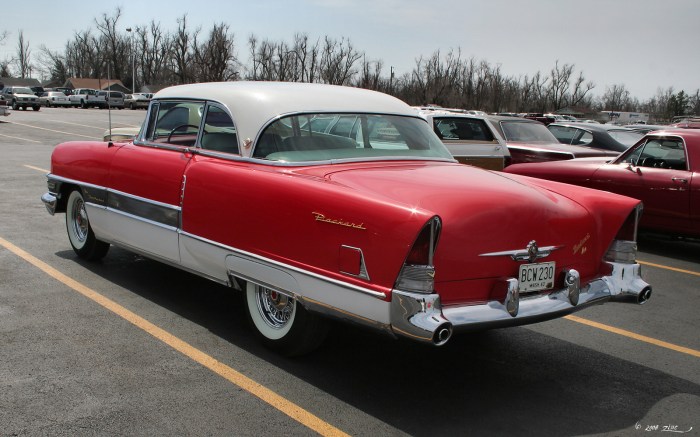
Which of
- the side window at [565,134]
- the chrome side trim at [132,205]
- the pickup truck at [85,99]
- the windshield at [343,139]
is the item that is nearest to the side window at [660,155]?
the windshield at [343,139]

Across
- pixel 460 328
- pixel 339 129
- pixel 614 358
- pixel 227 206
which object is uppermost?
pixel 339 129

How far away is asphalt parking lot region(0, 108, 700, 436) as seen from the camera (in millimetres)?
3502

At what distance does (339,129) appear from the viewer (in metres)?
4.83

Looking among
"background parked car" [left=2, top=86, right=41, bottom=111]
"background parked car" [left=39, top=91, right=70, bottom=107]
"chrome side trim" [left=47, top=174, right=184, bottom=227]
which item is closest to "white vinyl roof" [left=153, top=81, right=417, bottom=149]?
"chrome side trim" [left=47, top=174, right=184, bottom=227]

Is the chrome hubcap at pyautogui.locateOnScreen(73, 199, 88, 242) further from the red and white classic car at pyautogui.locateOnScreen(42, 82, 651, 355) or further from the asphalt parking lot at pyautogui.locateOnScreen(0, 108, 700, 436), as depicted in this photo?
the red and white classic car at pyautogui.locateOnScreen(42, 82, 651, 355)

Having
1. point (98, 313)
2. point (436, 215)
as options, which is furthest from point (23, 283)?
point (436, 215)

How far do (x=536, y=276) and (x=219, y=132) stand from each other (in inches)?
96.8

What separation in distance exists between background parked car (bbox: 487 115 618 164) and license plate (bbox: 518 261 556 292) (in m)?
7.60

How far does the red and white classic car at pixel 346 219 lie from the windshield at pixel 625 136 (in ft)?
31.0

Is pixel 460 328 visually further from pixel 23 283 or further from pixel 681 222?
pixel 681 222

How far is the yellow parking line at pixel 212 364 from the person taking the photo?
3.49 meters

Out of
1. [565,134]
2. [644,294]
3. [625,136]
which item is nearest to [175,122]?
[644,294]

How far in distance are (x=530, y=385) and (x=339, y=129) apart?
2.12 m

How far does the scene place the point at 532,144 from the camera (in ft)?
40.0
